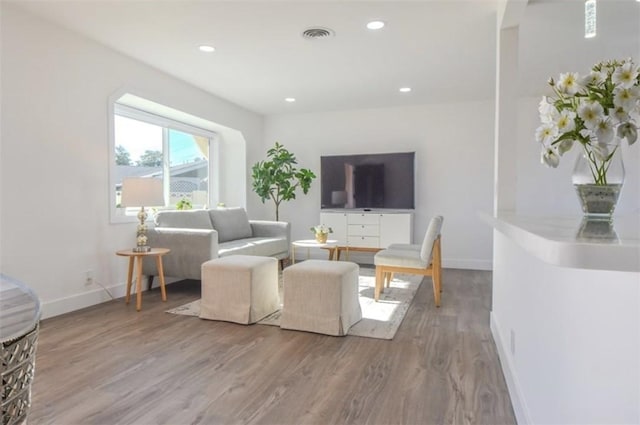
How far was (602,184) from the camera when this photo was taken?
44.9 inches

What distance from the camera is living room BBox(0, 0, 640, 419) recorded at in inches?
119

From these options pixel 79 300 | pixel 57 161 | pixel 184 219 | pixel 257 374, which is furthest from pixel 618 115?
pixel 184 219

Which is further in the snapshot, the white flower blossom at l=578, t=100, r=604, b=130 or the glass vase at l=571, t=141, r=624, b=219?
the glass vase at l=571, t=141, r=624, b=219

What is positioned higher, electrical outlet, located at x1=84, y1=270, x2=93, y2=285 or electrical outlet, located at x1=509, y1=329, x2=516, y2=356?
electrical outlet, located at x1=84, y1=270, x2=93, y2=285

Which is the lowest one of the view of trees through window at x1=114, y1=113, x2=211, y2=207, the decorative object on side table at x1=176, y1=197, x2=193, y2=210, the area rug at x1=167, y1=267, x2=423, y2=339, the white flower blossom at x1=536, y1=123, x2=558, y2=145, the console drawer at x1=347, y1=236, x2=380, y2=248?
the area rug at x1=167, y1=267, x2=423, y2=339

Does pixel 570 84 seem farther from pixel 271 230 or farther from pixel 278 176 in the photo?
pixel 278 176

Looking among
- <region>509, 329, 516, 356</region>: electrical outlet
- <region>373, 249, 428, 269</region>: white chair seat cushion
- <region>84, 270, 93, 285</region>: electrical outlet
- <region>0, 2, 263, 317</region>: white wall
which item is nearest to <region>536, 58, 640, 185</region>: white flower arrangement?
<region>509, 329, 516, 356</region>: electrical outlet

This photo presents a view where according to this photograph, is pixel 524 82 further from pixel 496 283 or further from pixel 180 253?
pixel 180 253

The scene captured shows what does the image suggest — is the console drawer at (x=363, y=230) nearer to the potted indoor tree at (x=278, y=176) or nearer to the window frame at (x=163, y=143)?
the potted indoor tree at (x=278, y=176)

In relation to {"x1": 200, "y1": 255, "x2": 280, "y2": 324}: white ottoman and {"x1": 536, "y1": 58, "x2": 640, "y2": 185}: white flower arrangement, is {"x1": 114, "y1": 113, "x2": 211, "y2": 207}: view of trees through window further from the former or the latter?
{"x1": 536, "y1": 58, "x2": 640, "y2": 185}: white flower arrangement

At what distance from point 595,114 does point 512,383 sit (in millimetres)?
1517

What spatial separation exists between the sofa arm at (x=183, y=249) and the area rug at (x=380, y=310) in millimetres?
404

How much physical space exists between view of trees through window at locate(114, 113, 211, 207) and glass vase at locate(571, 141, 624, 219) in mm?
4202

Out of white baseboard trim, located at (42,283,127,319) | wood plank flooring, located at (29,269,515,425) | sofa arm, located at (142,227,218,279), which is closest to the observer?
wood plank flooring, located at (29,269,515,425)
